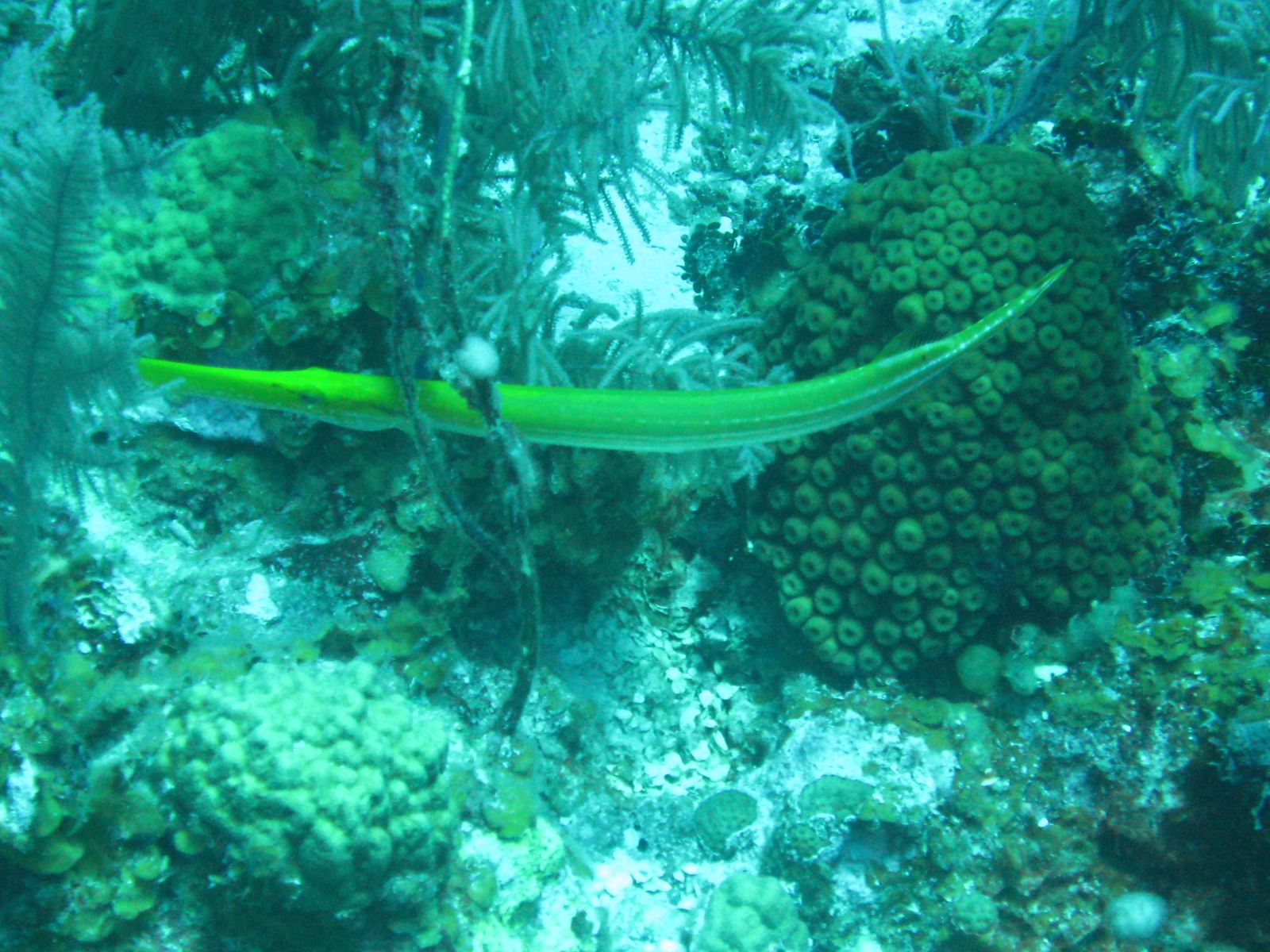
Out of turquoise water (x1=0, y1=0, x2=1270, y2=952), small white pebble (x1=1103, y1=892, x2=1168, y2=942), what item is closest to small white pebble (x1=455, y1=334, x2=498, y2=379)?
turquoise water (x1=0, y1=0, x2=1270, y2=952)

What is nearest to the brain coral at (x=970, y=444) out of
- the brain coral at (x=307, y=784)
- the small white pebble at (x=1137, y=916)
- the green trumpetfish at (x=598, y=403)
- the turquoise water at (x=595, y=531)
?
the turquoise water at (x=595, y=531)

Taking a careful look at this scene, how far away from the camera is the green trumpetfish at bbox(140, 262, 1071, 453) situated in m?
3.19

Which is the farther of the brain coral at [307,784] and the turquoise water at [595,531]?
the turquoise water at [595,531]

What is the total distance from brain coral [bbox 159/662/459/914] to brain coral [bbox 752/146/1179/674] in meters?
3.13

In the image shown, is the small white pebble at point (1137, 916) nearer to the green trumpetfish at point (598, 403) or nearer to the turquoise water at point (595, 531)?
the turquoise water at point (595, 531)

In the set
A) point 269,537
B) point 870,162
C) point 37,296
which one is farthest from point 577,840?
point 870,162

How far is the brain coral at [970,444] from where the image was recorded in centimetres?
479

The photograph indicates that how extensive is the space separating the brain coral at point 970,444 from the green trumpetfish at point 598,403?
A: 3.95 ft

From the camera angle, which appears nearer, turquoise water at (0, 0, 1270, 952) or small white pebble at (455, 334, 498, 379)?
small white pebble at (455, 334, 498, 379)

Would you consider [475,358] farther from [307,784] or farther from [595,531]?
[595,531]

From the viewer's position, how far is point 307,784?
2932 mm

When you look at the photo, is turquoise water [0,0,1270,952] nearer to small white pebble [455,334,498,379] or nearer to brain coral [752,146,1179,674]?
brain coral [752,146,1179,674]

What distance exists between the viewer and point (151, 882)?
2.94 m

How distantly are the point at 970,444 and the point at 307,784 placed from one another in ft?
14.7
